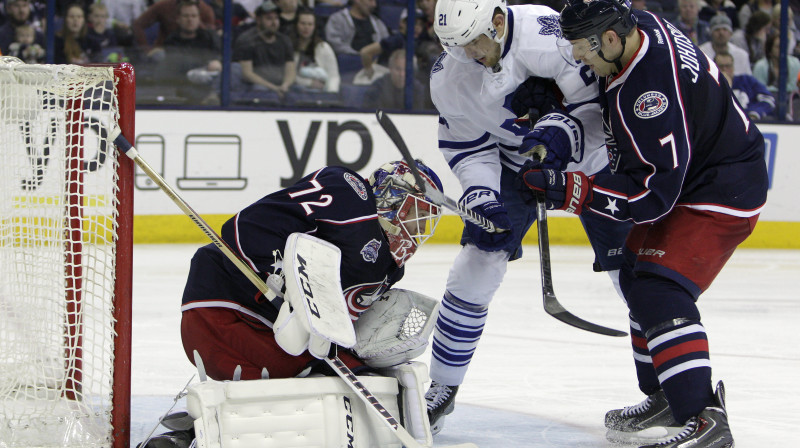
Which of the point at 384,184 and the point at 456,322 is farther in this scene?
the point at 456,322

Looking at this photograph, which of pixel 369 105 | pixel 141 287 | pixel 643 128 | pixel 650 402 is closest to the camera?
pixel 643 128

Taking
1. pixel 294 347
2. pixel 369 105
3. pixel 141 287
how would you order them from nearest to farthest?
1. pixel 294 347
2. pixel 141 287
3. pixel 369 105

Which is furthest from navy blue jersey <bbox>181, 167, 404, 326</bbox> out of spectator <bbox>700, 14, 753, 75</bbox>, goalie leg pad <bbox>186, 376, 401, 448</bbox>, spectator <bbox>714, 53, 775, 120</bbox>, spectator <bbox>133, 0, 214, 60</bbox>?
spectator <bbox>700, 14, 753, 75</bbox>

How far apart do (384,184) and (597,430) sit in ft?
2.91

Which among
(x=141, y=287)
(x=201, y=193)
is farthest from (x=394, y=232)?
(x=201, y=193)

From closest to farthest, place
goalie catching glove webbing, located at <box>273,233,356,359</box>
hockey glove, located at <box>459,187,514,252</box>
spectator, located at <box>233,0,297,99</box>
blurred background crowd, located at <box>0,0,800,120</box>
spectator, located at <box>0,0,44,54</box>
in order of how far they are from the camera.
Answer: goalie catching glove webbing, located at <box>273,233,356,359</box> < hockey glove, located at <box>459,187,514,252</box> < spectator, located at <box>0,0,44,54</box> < blurred background crowd, located at <box>0,0,800,120</box> < spectator, located at <box>233,0,297,99</box>

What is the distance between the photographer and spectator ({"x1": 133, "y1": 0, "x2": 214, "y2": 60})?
5836 mm

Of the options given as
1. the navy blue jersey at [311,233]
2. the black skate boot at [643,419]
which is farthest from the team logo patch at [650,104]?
the black skate boot at [643,419]

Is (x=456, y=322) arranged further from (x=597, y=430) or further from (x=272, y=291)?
(x=272, y=291)

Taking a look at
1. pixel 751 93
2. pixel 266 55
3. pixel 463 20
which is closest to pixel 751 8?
pixel 751 93

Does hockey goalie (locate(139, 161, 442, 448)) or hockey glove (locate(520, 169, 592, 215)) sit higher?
hockey glove (locate(520, 169, 592, 215))

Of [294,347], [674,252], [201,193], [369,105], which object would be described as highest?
[674,252]

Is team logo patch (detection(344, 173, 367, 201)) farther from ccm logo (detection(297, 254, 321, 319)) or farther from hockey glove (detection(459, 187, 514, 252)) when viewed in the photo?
hockey glove (detection(459, 187, 514, 252))

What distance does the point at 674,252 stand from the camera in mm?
2074
